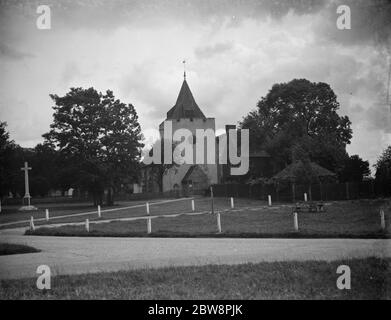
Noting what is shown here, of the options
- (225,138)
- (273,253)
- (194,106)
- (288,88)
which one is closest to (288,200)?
(288,88)

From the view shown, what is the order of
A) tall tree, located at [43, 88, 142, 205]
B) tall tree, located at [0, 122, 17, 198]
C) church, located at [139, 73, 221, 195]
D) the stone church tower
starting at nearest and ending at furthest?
tall tree, located at [0, 122, 17, 198] < tall tree, located at [43, 88, 142, 205] < the stone church tower < church, located at [139, 73, 221, 195]

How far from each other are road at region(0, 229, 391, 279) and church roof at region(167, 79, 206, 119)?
60.5 metres

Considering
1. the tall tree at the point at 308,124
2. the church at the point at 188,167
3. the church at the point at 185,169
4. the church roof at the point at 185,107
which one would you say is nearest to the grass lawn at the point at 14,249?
the tall tree at the point at 308,124

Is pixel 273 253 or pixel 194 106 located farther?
pixel 194 106

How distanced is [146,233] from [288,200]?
24266mm

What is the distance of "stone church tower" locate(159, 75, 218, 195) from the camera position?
64812mm

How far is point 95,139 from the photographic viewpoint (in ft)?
140

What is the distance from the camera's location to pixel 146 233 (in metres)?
18.2

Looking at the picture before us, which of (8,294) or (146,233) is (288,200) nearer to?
(146,233)

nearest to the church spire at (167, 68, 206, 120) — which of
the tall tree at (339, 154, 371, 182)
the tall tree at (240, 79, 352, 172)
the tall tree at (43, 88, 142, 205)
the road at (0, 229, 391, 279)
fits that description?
the tall tree at (240, 79, 352, 172)

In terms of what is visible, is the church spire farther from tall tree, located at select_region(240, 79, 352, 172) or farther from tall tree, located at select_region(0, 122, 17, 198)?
tall tree, located at select_region(0, 122, 17, 198)

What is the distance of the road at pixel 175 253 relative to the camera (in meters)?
10.1

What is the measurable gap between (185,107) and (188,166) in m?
11.6

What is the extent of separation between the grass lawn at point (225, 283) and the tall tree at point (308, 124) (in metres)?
38.8
